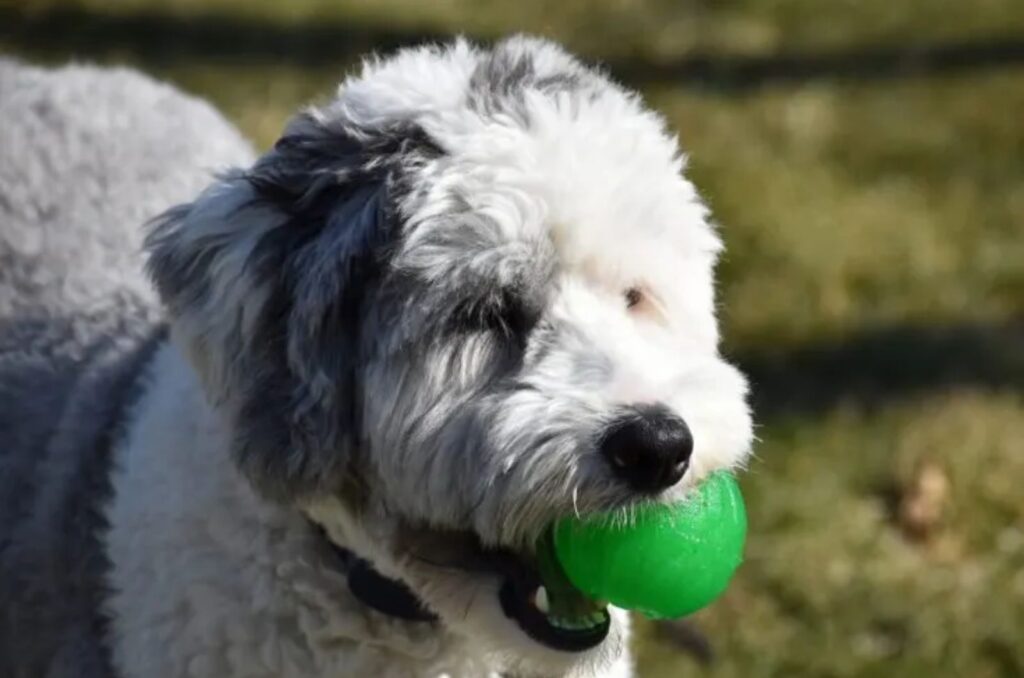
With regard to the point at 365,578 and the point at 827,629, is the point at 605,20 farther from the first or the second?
the point at 365,578

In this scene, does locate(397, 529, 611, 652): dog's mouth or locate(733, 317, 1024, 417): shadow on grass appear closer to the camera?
locate(397, 529, 611, 652): dog's mouth

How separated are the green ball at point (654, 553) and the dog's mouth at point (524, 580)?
1.7 inches

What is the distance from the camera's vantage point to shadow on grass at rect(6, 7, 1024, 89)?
668 centimetres

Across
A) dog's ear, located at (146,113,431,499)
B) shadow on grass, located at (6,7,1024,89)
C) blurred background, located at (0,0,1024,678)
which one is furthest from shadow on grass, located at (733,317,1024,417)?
dog's ear, located at (146,113,431,499)

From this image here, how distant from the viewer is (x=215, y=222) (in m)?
2.72

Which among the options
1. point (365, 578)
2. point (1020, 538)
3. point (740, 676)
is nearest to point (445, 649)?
point (365, 578)

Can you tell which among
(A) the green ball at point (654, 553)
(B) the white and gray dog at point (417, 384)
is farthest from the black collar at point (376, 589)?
(A) the green ball at point (654, 553)

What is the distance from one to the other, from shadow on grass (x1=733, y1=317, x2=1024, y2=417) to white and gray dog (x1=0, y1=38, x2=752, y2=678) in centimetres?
189

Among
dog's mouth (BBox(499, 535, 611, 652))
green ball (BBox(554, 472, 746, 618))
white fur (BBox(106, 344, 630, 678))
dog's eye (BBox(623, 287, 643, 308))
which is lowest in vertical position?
white fur (BBox(106, 344, 630, 678))

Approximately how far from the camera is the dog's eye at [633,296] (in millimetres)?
2672

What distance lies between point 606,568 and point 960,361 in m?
2.68

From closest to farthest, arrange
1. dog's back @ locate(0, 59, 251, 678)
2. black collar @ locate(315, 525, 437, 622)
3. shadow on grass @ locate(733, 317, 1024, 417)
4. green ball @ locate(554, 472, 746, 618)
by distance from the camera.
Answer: green ball @ locate(554, 472, 746, 618) < black collar @ locate(315, 525, 437, 622) < dog's back @ locate(0, 59, 251, 678) < shadow on grass @ locate(733, 317, 1024, 417)

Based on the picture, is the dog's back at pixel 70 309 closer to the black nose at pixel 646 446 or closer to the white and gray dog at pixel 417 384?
the white and gray dog at pixel 417 384

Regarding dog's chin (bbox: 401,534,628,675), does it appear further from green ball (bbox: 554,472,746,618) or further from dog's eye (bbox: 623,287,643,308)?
dog's eye (bbox: 623,287,643,308)
